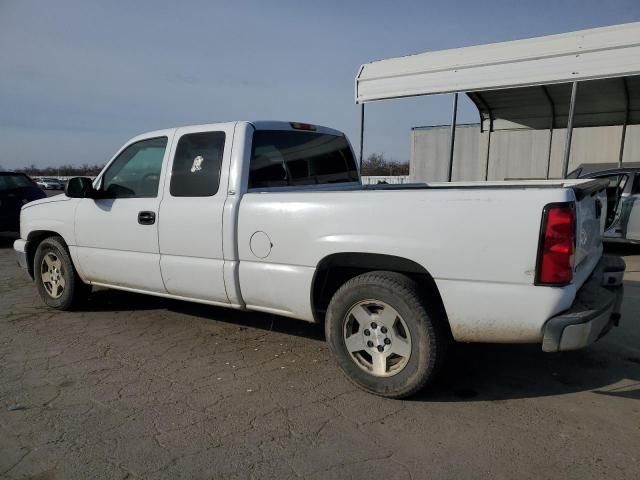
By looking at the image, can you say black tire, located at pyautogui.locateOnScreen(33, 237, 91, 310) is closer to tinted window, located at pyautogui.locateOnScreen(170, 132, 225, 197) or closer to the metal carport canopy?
tinted window, located at pyautogui.locateOnScreen(170, 132, 225, 197)

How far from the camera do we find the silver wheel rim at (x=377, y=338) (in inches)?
124

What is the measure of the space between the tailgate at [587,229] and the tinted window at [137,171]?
11.0ft

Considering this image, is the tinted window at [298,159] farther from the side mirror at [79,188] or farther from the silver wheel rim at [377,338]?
the side mirror at [79,188]

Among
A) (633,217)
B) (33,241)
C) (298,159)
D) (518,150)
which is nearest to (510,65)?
(633,217)

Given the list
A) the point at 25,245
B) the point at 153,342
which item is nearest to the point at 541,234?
the point at 153,342

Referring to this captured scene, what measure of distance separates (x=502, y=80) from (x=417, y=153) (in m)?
10.2

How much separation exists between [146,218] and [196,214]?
0.63 meters

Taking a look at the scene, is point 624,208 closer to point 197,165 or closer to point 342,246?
point 342,246

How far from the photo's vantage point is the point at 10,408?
3.15 m

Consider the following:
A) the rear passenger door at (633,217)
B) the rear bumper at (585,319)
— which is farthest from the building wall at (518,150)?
the rear bumper at (585,319)

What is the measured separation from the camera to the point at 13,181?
11.0 meters

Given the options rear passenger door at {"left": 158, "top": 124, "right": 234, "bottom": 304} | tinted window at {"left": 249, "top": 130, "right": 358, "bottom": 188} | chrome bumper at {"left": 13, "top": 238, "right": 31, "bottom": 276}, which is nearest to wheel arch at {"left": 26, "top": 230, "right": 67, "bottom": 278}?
chrome bumper at {"left": 13, "top": 238, "right": 31, "bottom": 276}

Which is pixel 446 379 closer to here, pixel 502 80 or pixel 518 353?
pixel 518 353

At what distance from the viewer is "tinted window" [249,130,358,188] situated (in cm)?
405
